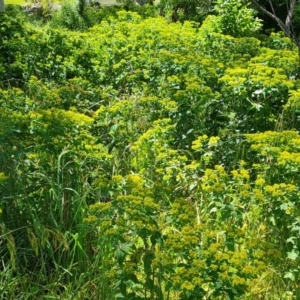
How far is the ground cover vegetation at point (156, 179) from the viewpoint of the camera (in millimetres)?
2818

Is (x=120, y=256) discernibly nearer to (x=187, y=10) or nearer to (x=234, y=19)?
(x=234, y=19)

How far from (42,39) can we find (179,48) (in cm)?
145

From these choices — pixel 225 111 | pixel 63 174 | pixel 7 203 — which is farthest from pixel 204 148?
pixel 7 203

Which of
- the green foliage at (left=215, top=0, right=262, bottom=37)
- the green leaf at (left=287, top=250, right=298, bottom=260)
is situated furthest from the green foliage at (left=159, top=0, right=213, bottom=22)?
the green leaf at (left=287, top=250, right=298, bottom=260)

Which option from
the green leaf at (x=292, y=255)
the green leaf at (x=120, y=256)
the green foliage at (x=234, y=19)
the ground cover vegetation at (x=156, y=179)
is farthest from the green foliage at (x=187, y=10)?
the green leaf at (x=120, y=256)

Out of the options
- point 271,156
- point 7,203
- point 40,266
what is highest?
point 271,156

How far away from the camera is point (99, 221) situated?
3008 mm

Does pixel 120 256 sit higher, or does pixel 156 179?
pixel 120 256

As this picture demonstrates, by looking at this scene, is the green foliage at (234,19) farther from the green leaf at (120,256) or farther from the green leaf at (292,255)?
the green leaf at (120,256)

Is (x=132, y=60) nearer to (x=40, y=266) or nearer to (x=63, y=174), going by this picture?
(x=63, y=174)

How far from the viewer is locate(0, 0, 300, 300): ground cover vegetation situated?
282cm

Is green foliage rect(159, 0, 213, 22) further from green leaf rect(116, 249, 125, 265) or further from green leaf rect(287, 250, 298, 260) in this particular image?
green leaf rect(116, 249, 125, 265)

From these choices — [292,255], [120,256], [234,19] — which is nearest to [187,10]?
[234,19]

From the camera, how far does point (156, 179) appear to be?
386 cm
